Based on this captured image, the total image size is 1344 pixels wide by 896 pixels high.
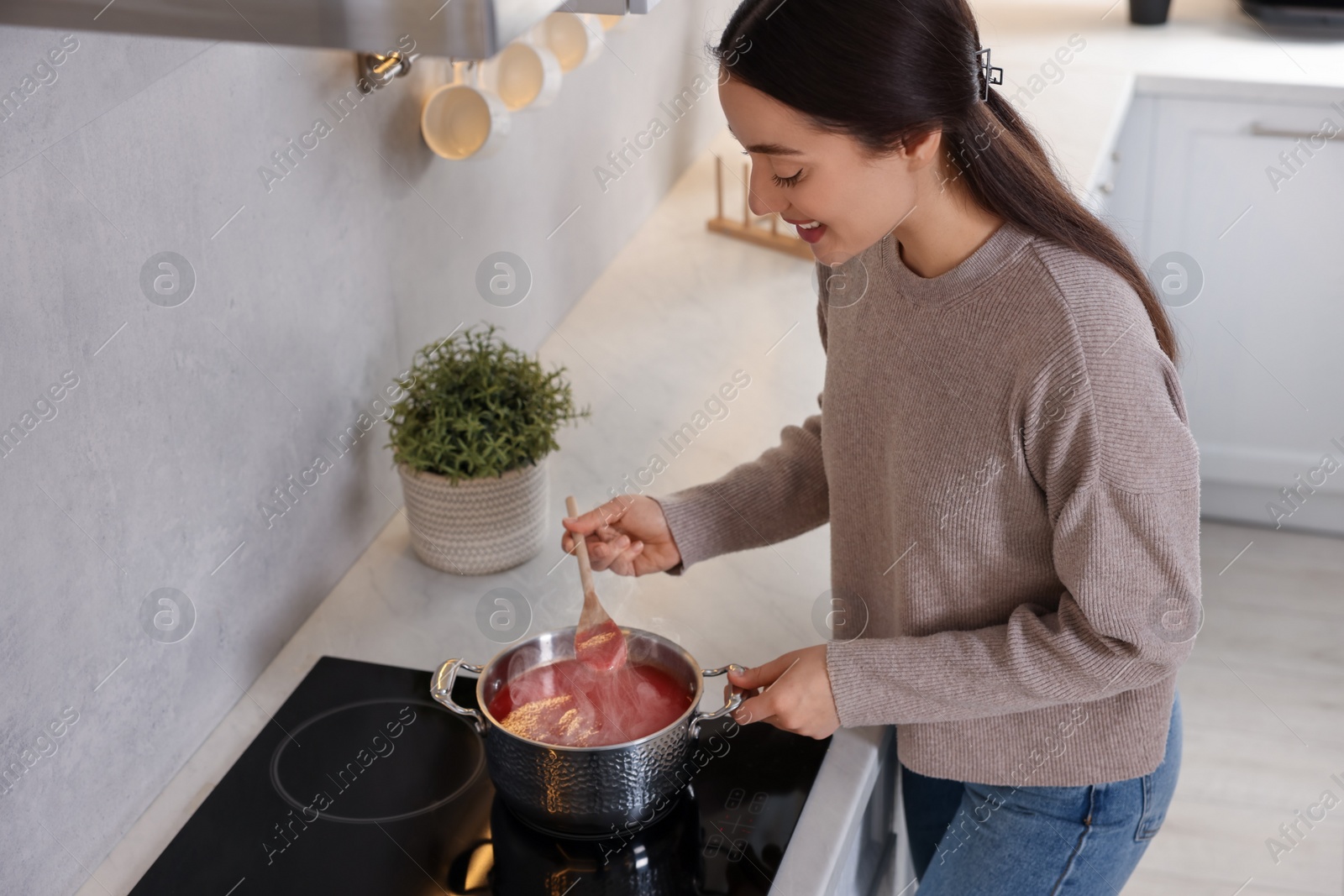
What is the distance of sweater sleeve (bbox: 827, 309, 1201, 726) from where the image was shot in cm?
80

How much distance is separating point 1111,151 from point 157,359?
1721 mm

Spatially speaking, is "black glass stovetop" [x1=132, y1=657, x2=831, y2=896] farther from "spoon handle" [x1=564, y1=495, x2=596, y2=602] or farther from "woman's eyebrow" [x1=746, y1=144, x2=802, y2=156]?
"woman's eyebrow" [x1=746, y1=144, x2=802, y2=156]

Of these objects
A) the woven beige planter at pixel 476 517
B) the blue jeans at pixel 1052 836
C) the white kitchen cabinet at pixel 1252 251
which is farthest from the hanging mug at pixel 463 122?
the white kitchen cabinet at pixel 1252 251

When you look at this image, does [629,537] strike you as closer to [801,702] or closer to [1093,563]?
[801,702]

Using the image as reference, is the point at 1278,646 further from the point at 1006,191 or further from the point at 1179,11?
the point at 1006,191

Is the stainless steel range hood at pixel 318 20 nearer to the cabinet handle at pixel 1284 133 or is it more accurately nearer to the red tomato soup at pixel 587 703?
the red tomato soup at pixel 587 703

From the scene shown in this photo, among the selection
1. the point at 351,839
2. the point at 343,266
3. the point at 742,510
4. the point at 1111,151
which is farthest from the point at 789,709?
the point at 1111,151

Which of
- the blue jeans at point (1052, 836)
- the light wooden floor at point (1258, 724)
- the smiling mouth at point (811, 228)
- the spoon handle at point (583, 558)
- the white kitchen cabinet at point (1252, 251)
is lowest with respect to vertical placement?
the light wooden floor at point (1258, 724)

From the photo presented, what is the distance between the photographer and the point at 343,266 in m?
1.27

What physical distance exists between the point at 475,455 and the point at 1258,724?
1.54 meters

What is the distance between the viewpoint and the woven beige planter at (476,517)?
127cm

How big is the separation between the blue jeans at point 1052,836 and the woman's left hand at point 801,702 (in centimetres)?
17

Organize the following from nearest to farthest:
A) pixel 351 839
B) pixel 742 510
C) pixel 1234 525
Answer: pixel 351 839
pixel 742 510
pixel 1234 525

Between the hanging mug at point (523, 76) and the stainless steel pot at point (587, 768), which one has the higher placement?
the hanging mug at point (523, 76)
